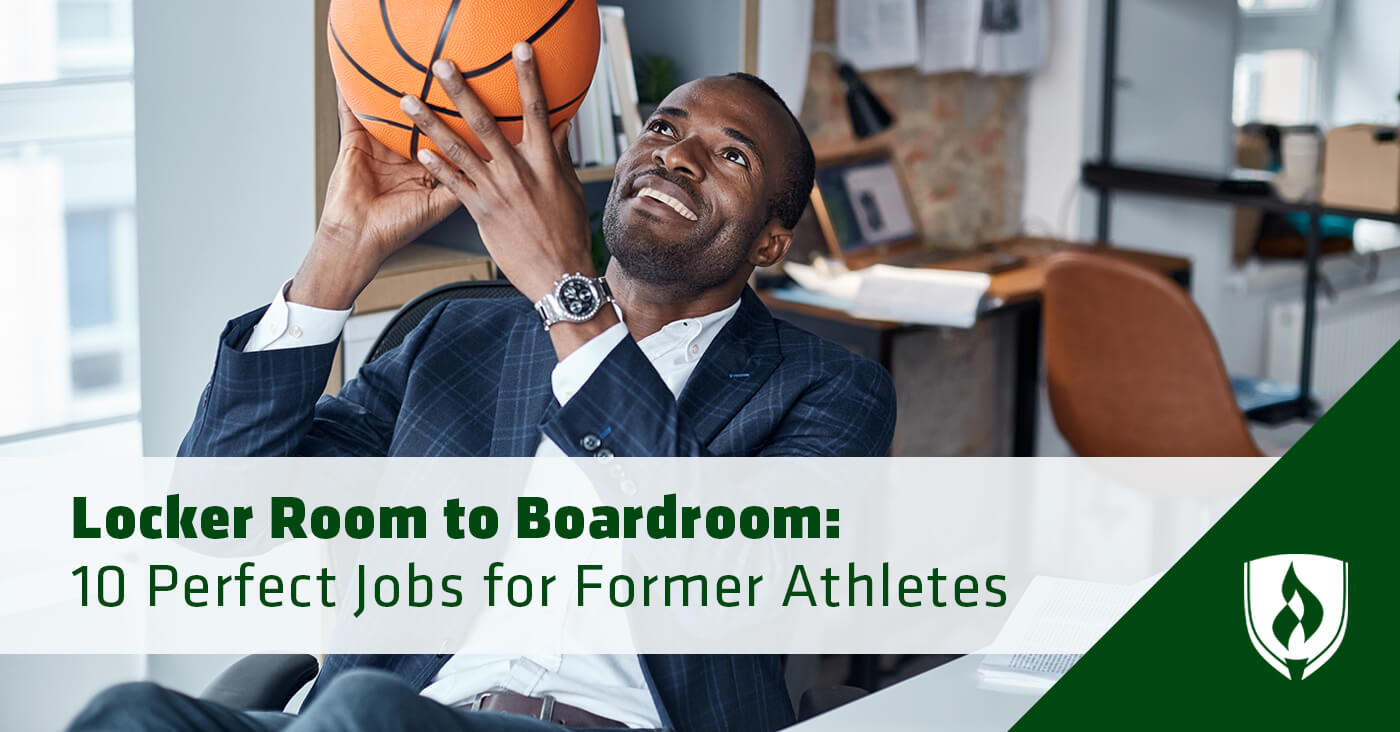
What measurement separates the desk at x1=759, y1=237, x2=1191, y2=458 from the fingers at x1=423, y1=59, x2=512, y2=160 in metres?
1.71

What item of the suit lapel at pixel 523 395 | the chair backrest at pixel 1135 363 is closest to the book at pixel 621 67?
the chair backrest at pixel 1135 363

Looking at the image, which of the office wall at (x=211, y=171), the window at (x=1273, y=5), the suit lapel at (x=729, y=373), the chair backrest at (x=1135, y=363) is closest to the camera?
the suit lapel at (x=729, y=373)

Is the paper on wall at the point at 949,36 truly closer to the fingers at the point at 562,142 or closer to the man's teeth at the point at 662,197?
the man's teeth at the point at 662,197

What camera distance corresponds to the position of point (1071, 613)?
148 centimetres

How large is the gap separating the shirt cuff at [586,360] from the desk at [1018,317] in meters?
1.61

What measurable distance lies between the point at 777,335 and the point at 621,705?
0.46 m

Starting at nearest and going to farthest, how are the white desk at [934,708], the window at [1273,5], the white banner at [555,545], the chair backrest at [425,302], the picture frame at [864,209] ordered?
the white desk at [934,708] → the white banner at [555,545] → the chair backrest at [425,302] → the picture frame at [864,209] → the window at [1273,5]

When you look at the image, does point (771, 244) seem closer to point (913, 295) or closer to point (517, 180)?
point (517, 180)

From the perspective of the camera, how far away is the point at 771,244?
5.42ft

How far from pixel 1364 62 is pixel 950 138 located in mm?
1517

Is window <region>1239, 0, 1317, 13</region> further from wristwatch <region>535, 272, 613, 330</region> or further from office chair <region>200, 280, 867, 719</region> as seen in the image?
wristwatch <region>535, 272, 613, 330</region>

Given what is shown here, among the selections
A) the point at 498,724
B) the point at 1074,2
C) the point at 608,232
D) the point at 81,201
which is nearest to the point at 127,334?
the point at 81,201

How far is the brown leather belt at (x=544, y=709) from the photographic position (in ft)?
4.86

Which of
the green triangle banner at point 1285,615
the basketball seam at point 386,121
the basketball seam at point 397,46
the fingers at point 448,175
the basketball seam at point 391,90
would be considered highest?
the basketball seam at point 397,46
